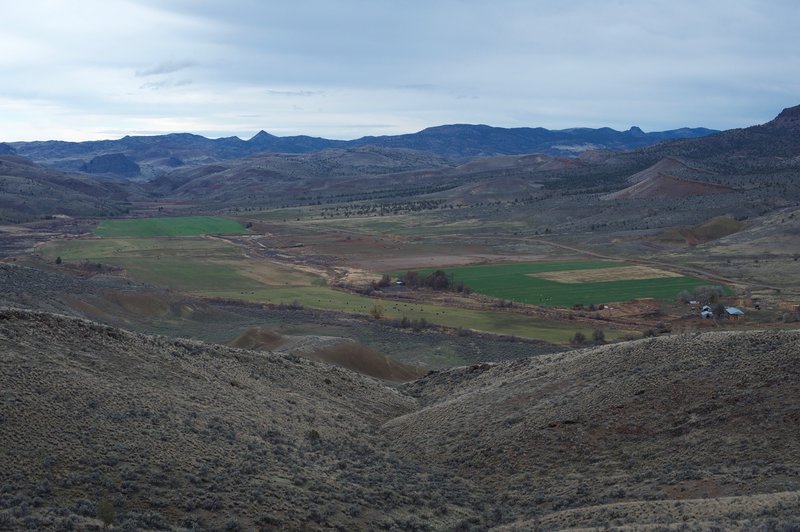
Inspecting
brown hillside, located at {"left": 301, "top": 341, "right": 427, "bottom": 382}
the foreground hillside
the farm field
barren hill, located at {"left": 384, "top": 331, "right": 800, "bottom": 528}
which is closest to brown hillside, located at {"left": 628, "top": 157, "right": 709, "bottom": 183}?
the farm field

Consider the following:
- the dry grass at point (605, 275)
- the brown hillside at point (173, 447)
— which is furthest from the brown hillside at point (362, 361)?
the dry grass at point (605, 275)

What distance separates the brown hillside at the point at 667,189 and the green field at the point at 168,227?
222 feet

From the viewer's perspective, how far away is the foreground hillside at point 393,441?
55.3 feet

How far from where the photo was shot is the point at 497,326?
190ft

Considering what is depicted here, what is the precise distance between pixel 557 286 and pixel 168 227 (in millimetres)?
81207

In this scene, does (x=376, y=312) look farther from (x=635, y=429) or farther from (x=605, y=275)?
(x=635, y=429)

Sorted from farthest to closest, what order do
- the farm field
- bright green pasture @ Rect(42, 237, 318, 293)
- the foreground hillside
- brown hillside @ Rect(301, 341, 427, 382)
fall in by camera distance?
bright green pasture @ Rect(42, 237, 318, 293) → the farm field → brown hillside @ Rect(301, 341, 427, 382) → the foreground hillside

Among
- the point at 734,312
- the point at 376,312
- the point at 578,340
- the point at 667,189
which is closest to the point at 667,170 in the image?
the point at 667,189

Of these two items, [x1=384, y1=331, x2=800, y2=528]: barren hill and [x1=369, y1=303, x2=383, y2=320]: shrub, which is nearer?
[x1=384, y1=331, x2=800, y2=528]: barren hill

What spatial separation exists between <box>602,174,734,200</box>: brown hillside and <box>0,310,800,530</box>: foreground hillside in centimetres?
11542

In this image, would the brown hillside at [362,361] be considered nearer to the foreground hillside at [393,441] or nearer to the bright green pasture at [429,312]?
the foreground hillside at [393,441]

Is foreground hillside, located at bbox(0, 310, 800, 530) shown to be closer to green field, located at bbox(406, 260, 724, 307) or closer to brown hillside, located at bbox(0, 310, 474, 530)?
brown hillside, located at bbox(0, 310, 474, 530)

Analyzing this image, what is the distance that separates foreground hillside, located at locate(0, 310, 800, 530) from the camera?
1686 cm

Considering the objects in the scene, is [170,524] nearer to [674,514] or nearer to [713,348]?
[674,514]
